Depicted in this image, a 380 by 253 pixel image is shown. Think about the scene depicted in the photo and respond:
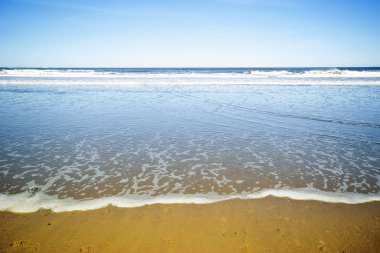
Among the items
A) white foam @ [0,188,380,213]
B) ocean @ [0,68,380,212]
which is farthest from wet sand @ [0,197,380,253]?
ocean @ [0,68,380,212]

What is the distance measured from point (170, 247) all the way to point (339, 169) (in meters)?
4.47

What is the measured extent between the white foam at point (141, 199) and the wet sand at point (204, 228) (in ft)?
0.48

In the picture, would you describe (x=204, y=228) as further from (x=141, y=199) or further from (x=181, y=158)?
(x=181, y=158)

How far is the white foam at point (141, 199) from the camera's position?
4.23 meters

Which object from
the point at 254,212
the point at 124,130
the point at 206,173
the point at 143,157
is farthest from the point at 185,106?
the point at 254,212

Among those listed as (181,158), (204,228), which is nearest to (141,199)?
(204,228)

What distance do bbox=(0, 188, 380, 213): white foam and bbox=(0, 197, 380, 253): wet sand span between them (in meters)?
0.15

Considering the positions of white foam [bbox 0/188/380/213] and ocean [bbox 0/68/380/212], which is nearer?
white foam [bbox 0/188/380/213]

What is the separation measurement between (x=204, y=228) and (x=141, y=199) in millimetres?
1367

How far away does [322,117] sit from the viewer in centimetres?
1112

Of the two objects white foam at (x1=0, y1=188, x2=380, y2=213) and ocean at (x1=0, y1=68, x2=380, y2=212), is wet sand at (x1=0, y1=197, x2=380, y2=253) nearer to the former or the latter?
white foam at (x1=0, y1=188, x2=380, y2=213)

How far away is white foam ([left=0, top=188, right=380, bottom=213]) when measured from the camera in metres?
4.23

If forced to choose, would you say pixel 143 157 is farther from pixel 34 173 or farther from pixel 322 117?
pixel 322 117

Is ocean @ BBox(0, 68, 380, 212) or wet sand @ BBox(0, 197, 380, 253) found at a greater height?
wet sand @ BBox(0, 197, 380, 253)
